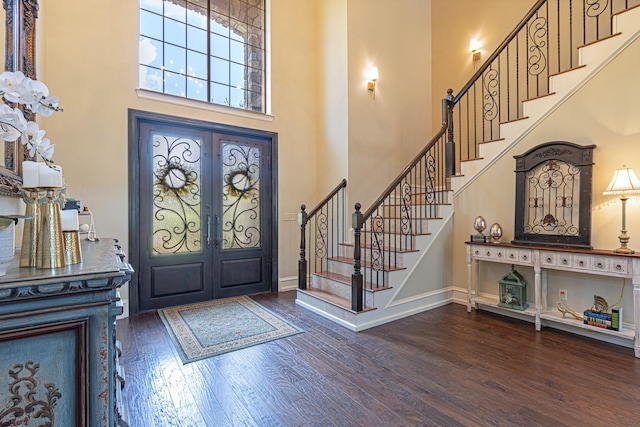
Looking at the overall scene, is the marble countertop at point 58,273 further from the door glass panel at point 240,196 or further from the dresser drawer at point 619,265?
the dresser drawer at point 619,265

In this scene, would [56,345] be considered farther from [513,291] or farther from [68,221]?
[513,291]

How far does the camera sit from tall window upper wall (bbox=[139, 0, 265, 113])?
390 cm

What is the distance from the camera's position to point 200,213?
4.14 m

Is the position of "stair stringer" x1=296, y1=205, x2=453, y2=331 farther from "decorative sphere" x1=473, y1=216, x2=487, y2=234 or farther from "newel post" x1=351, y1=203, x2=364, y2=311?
"decorative sphere" x1=473, y1=216, x2=487, y2=234

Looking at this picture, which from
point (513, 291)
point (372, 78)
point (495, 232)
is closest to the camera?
point (513, 291)

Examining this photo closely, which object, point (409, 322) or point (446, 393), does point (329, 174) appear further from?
point (446, 393)

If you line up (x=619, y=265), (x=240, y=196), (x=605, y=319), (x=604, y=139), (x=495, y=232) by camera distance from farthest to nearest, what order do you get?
(x=240, y=196) < (x=495, y=232) < (x=604, y=139) < (x=605, y=319) < (x=619, y=265)

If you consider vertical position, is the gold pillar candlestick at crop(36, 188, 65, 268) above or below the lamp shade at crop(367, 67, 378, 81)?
below

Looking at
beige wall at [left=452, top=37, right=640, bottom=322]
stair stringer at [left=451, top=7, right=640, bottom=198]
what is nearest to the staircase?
stair stringer at [left=451, top=7, right=640, bottom=198]

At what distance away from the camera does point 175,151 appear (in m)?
3.96

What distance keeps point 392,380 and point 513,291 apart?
2007mm

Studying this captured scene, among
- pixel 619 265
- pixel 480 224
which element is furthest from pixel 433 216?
pixel 619 265

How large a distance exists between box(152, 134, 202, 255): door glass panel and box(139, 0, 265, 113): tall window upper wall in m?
0.72

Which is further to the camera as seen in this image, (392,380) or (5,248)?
(392,380)
